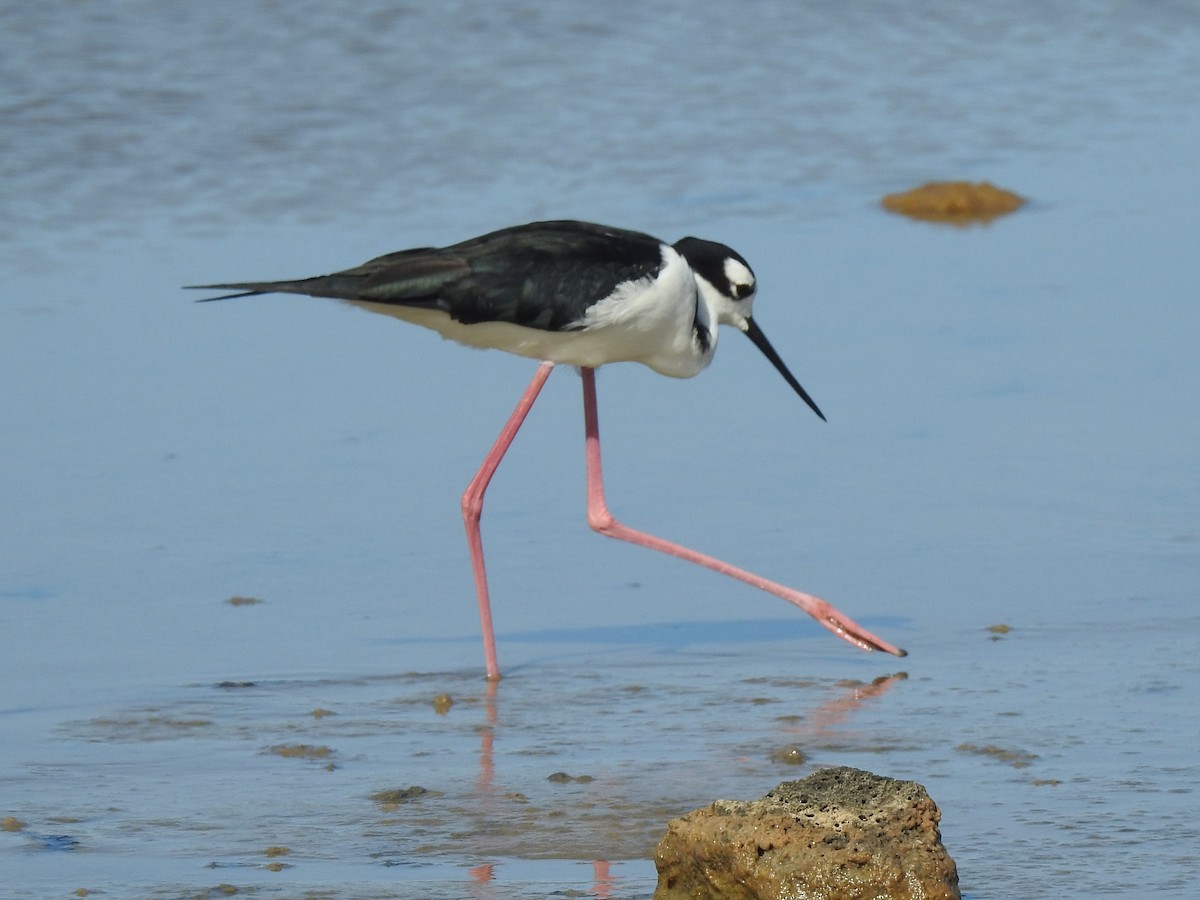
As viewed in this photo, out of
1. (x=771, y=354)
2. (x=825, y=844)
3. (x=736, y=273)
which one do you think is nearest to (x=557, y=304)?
(x=736, y=273)

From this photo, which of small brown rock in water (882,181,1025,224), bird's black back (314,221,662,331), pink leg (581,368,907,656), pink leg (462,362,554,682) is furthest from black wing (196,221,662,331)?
small brown rock in water (882,181,1025,224)

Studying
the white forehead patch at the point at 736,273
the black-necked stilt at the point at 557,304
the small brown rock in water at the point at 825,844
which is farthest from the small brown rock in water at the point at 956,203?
the small brown rock in water at the point at 825,844

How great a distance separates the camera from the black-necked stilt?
18.8 ft

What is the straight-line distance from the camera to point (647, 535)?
19.6 ft

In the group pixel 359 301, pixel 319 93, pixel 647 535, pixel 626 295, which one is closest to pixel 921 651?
pixel 647 535

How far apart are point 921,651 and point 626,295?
1173mm

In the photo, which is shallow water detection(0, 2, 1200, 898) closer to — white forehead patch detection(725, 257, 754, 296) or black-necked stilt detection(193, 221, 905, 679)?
black-necked stilt detection(193, 221, 905, 679)

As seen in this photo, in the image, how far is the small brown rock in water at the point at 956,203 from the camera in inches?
393

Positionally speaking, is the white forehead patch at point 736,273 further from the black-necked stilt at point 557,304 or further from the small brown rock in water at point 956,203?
the small brown rock in water at point 956,203

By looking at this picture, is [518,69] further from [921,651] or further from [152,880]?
[152,880]

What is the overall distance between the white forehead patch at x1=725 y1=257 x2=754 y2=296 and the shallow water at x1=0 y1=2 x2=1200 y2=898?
68 centimetres

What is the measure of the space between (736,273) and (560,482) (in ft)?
3.09

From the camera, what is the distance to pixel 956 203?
32.9 ft

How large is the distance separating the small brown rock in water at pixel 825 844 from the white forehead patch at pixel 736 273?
269cm
